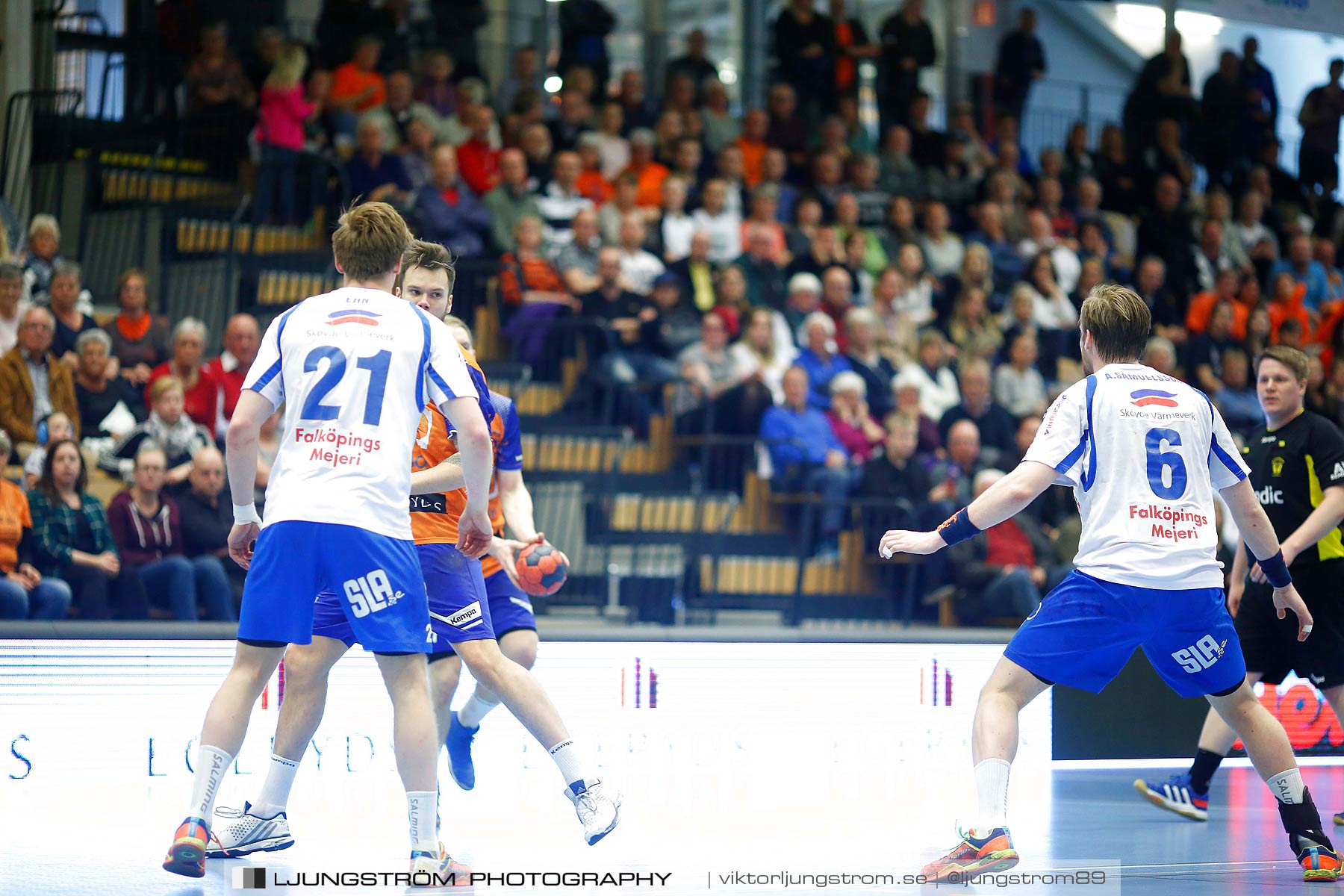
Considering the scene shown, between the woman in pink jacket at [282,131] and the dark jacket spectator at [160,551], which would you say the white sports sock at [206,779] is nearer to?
the dark jacket spectator at [160,551]

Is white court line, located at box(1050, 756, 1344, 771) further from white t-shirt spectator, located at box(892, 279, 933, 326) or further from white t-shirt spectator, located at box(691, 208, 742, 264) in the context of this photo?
white t-shirt spectator, located at box(691, 208, 742, 264)

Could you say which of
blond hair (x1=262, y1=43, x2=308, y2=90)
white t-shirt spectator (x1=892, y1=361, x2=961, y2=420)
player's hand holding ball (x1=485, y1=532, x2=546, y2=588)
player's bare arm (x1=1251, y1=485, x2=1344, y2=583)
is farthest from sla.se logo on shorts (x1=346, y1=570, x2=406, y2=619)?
blond hair (x1=262, y1=43, x2=308, y2=90)

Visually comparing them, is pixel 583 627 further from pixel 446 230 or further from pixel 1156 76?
pixel 1156 76

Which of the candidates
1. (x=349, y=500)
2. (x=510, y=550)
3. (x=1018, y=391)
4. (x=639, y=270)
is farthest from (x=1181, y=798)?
(x=639, y=270)

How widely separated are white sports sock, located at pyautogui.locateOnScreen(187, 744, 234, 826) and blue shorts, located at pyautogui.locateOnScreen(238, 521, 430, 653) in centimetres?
32

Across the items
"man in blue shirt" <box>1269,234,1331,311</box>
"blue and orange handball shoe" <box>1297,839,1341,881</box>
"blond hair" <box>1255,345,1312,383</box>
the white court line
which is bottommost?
the white court line

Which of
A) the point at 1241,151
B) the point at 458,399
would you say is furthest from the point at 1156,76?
the point at 458,399

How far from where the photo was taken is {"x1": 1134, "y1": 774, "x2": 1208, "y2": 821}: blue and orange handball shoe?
603cm

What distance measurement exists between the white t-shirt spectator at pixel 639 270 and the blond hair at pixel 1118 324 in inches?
264

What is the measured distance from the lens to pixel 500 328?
431 inches

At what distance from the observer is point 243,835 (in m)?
4.41

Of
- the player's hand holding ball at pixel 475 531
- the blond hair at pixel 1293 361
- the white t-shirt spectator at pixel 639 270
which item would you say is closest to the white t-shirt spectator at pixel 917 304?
the white t-shirt spectator at pixel 639 270

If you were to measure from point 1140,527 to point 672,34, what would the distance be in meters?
11.7

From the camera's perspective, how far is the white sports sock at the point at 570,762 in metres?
4.48
